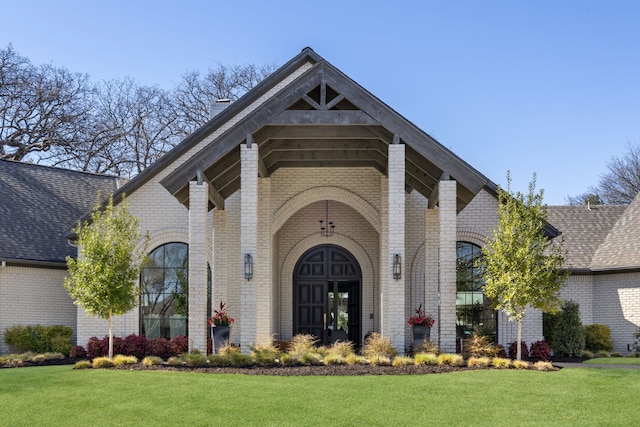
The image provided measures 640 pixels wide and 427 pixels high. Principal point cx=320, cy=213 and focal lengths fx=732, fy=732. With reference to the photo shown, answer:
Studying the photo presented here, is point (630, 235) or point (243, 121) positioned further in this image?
point (630, 235)

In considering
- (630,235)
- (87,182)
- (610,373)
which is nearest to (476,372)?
(610,373)

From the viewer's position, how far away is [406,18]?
15.6 m

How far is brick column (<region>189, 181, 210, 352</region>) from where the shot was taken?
1608cm

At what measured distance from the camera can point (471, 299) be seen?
803 inches

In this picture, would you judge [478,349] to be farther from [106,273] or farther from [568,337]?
[106,273]

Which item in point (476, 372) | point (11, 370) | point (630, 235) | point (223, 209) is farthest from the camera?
point (630, 235)

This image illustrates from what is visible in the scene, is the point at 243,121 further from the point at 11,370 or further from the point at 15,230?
the point at 15,230

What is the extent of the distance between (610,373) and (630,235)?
412 inches

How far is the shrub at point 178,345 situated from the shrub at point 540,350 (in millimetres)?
8874

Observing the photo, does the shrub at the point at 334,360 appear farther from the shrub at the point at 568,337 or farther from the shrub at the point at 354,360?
the shrub at the point at 568,337

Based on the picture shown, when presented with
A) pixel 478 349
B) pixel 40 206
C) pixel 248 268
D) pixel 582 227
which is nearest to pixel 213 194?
pixel 248 268

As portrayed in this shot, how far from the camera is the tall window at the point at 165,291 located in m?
20.1

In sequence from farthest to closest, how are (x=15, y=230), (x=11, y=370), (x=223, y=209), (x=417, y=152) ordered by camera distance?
(x=15, y=230)
(x=223, y=209)
(x=417, y=152)
(x=11, y=370)

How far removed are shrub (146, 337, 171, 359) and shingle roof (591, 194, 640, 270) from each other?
43.0 feet
